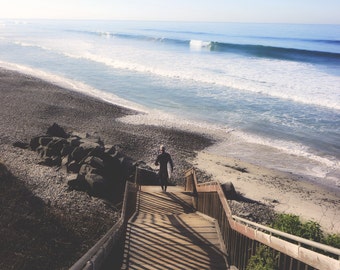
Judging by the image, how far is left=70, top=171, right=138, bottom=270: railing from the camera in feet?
18.3

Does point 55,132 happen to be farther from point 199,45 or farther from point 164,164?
point 199,45

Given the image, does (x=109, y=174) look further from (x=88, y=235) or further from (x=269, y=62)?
(x=269, y=62)

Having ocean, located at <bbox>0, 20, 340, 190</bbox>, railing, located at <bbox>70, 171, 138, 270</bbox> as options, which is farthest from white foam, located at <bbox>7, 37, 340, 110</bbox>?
railing, located at <bbox>70, 171, 138, 270</bbox>

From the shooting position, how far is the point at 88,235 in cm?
1021

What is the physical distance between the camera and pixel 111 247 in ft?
25.2

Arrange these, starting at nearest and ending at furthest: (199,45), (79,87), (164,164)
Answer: (164,164)
(79,87)
(199,45)

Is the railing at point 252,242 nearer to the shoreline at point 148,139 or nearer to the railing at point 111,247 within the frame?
the railing at point 111,247

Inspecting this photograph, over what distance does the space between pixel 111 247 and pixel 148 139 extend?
13.1 m

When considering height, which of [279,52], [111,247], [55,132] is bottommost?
[55,132]

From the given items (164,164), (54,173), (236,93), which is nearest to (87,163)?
(54,173)

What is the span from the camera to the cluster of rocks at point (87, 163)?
43.2 ft

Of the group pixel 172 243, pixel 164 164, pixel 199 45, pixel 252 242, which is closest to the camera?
pixel 252 242

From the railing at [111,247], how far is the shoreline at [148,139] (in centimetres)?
638

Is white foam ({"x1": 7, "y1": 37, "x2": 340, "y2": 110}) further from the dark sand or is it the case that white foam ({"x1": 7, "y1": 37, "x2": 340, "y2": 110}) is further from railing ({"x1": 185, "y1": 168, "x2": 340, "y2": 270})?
railing ({"x1": 185, "y1": 168, "x2": 340, "y2": 270})
